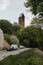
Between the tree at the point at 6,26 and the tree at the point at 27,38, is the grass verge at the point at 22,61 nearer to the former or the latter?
the tree at the point at 27,38

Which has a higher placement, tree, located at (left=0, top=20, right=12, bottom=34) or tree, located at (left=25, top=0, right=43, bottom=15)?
tree, located at (left=25, top=0, right=43, bottom=15)

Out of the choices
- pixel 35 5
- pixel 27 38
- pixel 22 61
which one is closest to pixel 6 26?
pixel 27 38

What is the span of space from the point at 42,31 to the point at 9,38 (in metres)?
42.0

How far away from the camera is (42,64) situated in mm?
29438

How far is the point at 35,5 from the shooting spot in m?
30.8

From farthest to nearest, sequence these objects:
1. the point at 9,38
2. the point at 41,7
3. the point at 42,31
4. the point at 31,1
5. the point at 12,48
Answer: the point at 9,38 → the point at 12,48 → the point at 42,31 → the point at 31,1 → the point at 41,7

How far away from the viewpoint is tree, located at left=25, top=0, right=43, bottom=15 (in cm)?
2789

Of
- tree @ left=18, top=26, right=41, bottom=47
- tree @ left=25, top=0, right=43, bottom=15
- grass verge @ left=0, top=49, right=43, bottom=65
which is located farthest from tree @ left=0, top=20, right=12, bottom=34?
tree @ left=25, top=0, right=43, bottom=15

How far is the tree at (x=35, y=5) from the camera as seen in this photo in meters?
27.9

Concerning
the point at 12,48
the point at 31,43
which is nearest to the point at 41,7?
the point at 12,48

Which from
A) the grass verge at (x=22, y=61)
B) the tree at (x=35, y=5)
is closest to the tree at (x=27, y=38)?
the grass verge at (x=22, y=61)

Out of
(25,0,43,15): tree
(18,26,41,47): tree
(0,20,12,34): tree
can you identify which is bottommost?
(18,26,41,47): tree

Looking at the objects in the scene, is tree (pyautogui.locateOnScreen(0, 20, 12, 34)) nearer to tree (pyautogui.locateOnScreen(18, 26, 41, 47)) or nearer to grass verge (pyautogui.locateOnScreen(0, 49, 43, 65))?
tree (pyautogui.locateOnScreen(18, 26, 41, 47))

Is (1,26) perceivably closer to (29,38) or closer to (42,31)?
(29,38)
